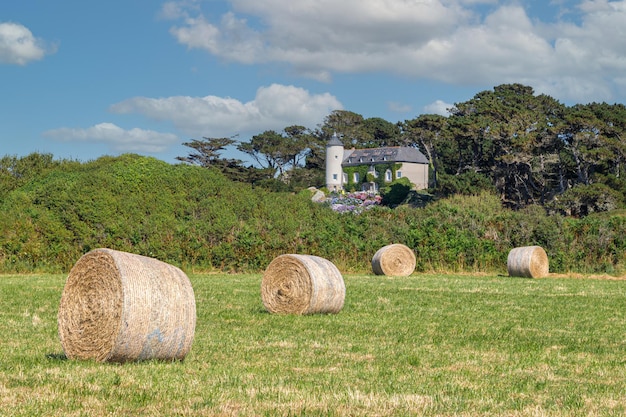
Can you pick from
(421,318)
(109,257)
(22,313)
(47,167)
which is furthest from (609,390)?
(47,167)

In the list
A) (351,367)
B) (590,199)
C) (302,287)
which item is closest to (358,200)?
(590,199)

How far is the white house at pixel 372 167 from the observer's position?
114375mm

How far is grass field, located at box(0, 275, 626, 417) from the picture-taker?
23.1 ft

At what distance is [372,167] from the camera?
4692 inches

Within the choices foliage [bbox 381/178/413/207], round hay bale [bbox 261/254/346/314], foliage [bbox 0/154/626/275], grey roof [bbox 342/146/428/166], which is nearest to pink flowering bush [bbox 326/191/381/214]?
foliage [bbox 381/178/413/207]

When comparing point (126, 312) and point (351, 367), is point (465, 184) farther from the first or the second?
point (126, 312)

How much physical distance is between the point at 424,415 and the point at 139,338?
375 cm

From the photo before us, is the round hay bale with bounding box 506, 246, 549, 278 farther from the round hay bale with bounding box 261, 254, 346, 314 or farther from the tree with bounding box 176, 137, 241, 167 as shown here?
the tree with bounding box 176, 137, 241, 167

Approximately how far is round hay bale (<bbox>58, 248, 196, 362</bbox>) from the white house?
10370 cm

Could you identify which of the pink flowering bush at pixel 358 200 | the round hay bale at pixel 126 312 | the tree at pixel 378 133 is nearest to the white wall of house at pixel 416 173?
the pink flowering bush at pixel 358 200

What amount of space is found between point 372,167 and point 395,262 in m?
89.2

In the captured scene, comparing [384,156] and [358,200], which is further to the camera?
→ [384,156]

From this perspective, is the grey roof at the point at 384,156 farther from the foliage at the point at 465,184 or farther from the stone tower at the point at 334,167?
the foliage at the point at 465,184

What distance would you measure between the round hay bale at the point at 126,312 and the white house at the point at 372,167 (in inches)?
4083
